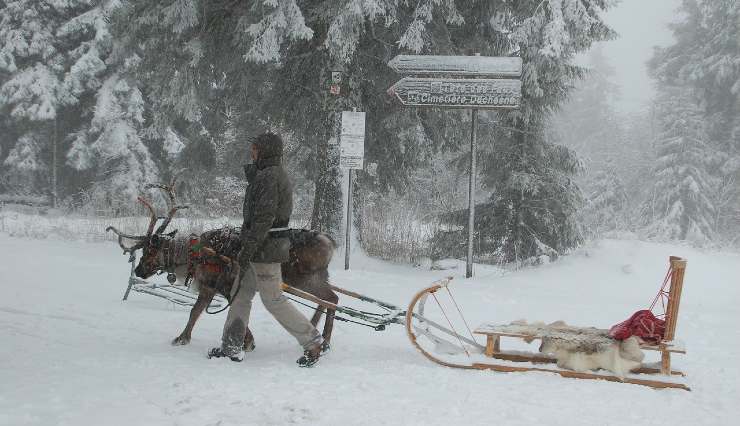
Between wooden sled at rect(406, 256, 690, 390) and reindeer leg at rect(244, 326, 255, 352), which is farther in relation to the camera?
reindeer leg at rect(244, 326, 255, 352)

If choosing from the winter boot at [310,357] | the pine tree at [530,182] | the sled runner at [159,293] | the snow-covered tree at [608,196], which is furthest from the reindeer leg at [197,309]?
the snow-covered tree at [608,196]

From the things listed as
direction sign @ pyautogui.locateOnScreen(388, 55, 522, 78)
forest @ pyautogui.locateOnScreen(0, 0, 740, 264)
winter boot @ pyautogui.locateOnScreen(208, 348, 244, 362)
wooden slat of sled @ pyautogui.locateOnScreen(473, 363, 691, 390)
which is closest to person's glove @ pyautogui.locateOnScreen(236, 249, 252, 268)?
winter boot @ pyautogui.locateOnScreen(208, 348, 244, 362)

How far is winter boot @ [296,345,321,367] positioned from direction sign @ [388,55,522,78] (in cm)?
619

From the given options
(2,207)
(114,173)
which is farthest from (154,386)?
(2,207)

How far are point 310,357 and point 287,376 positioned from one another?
0.39 m

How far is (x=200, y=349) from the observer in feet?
19.2

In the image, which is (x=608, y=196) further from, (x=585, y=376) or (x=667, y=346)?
(x=585, y=376)

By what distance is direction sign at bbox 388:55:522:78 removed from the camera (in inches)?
397

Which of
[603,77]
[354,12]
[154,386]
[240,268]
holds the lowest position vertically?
[154,386]

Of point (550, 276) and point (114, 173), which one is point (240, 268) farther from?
point (114, 173)

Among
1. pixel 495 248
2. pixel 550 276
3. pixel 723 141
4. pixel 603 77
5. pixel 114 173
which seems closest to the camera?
pixel 550 276

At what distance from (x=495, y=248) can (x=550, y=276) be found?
2750 mm

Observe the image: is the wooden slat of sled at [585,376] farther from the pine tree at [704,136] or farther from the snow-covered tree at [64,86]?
the pine tree at [704,136]

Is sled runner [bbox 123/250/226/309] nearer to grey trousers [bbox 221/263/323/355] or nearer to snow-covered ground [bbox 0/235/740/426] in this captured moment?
snow-covered ground [bbox 0/235/740/426]
